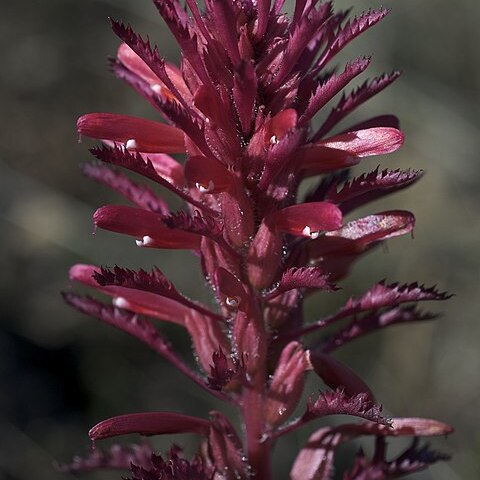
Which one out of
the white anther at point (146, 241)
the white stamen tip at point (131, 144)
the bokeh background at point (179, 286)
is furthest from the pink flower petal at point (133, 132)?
the bokeh background at point (179, 286)

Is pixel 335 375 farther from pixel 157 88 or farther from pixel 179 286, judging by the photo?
pixel 179 286

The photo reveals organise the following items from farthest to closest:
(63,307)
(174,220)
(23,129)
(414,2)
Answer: (414,2) < (23,129) < (63,307) < (174,220)

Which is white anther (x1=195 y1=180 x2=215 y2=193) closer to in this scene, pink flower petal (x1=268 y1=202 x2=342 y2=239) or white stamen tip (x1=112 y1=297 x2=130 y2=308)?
pink flower petal (x1=268 y1=202 x2=342 y2=239)

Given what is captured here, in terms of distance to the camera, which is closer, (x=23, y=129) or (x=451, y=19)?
(x=23, y=129)

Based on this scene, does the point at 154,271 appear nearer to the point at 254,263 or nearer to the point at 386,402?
the point at 254,263

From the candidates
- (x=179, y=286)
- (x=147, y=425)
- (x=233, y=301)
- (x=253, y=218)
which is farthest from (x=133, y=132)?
(x=179, y=286)

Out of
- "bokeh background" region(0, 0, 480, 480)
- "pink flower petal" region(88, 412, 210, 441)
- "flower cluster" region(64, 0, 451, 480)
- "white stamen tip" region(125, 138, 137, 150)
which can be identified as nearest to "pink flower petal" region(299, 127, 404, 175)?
"flower cluster" region(64, 0, 451, 480)

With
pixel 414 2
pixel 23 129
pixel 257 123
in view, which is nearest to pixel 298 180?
pixel 257 123
